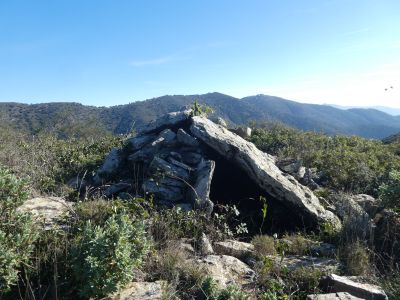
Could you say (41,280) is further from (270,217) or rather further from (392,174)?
(392,174)

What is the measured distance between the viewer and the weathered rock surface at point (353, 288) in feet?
17.2

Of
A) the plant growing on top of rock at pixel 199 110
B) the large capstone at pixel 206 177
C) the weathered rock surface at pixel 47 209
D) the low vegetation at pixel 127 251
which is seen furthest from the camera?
the plant growing on top of rock at pixel 199 110

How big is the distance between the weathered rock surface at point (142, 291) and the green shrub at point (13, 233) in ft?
3.73

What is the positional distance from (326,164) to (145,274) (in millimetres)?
8560

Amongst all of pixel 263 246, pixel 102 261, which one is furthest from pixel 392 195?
pixel 102 261

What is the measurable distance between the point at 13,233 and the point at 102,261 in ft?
3.77

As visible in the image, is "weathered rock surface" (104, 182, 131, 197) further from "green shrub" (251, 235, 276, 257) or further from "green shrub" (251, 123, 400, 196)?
"green shrub" (251, 123, 400, 196)

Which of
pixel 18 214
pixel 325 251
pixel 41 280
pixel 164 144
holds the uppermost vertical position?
pixel 164 144

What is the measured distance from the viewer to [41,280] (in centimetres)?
478

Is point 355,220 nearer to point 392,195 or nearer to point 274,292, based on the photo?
point 392,195

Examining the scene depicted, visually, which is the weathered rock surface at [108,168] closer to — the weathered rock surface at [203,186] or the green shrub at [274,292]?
the weathered rock surface at [203,186]

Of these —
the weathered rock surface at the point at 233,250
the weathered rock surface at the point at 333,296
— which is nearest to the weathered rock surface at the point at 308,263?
the weathered rock surface at the point at 233,250

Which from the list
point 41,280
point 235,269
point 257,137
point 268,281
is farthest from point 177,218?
point 257,137

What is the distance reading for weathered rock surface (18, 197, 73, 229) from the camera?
19.2 feet
